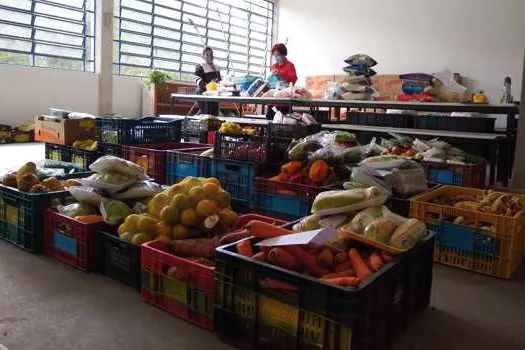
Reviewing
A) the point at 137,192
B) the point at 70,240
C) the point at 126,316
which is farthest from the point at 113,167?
the point at 126,316

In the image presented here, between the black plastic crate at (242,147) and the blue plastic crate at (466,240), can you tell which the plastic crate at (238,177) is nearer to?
the black plastic crate at (242,147)

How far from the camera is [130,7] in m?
9.85

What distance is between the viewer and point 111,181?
240 centimetres

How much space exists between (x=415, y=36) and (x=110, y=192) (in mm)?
9522

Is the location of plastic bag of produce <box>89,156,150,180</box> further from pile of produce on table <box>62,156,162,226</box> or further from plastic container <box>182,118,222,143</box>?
plastic container <box>182,118,222,143</box>

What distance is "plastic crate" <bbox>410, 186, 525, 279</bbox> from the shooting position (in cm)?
233

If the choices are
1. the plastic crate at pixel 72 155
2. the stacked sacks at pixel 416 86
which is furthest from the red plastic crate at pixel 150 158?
the stacked sacks at pixel 416 86

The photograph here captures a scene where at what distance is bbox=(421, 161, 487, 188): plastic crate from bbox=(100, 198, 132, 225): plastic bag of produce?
2.34 m

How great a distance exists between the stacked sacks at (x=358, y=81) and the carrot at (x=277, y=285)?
4.22 meters

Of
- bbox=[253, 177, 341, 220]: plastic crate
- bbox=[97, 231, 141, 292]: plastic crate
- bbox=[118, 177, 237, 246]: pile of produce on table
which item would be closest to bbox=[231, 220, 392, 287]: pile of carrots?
bbox=[118, 177, 237, 246]: pile of produce on table

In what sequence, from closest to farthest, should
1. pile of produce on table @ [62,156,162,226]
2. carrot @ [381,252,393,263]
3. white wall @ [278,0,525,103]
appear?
carrot @ [381,252,393,263]
pile of produce on table @ [62,156,162,226]
white wall @ [278,0,525,103]

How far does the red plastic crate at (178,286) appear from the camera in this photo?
172 cm

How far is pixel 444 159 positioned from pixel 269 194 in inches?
62.7

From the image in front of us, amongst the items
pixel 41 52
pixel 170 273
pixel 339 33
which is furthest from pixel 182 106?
pixel 170 273
